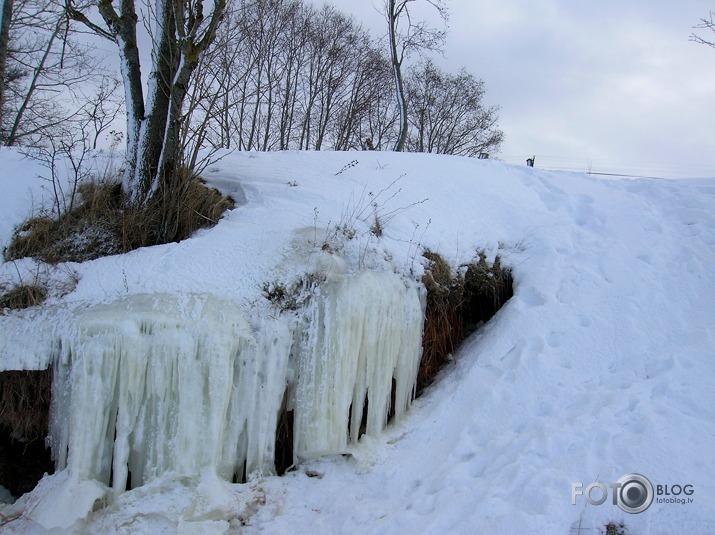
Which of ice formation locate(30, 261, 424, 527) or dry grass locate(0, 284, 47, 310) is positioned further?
dry grass locate(0, 284, 47, 310)

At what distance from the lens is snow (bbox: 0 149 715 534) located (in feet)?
9.79

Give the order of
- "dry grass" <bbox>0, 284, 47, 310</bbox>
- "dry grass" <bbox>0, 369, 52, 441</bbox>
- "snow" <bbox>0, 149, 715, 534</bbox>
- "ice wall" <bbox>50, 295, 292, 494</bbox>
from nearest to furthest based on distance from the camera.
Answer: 1. "snow" <bbox>0, 149, 715, 534</bbox>
2. "ice wall" <bbox>50, 295, 292, 494</bbox>
3. "dry grass" <bbox>0, 369, 52, 441</bbox>
4. "dry grass" <bbox>0, 284, 47, 310</bbox>

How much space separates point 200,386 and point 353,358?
43.5 inches

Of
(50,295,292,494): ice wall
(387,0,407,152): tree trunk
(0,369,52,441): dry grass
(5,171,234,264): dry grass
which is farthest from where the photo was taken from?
(387,0,407,152): tree trunk

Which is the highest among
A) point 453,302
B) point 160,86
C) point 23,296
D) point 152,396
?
point 160,86

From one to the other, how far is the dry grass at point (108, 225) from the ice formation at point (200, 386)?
1.10m

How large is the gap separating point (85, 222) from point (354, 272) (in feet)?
8.33

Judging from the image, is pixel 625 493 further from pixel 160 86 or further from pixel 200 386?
pixel 160 86

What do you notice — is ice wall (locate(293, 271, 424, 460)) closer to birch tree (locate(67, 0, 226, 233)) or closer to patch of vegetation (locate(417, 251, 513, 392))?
patch of vegetation (locate(417, 251, 513, 392))

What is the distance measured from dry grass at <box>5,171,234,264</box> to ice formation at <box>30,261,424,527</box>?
110 centimetres

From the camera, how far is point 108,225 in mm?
4461

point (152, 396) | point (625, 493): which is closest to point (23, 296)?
point (152, 396)

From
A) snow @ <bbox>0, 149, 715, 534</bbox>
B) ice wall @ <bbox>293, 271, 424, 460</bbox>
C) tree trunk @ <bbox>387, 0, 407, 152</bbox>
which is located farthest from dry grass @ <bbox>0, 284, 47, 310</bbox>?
tree trunk @ <bbox>387, 0, 407, 152</bbox>

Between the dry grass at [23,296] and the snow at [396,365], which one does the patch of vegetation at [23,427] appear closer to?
the snow at [396,365]
